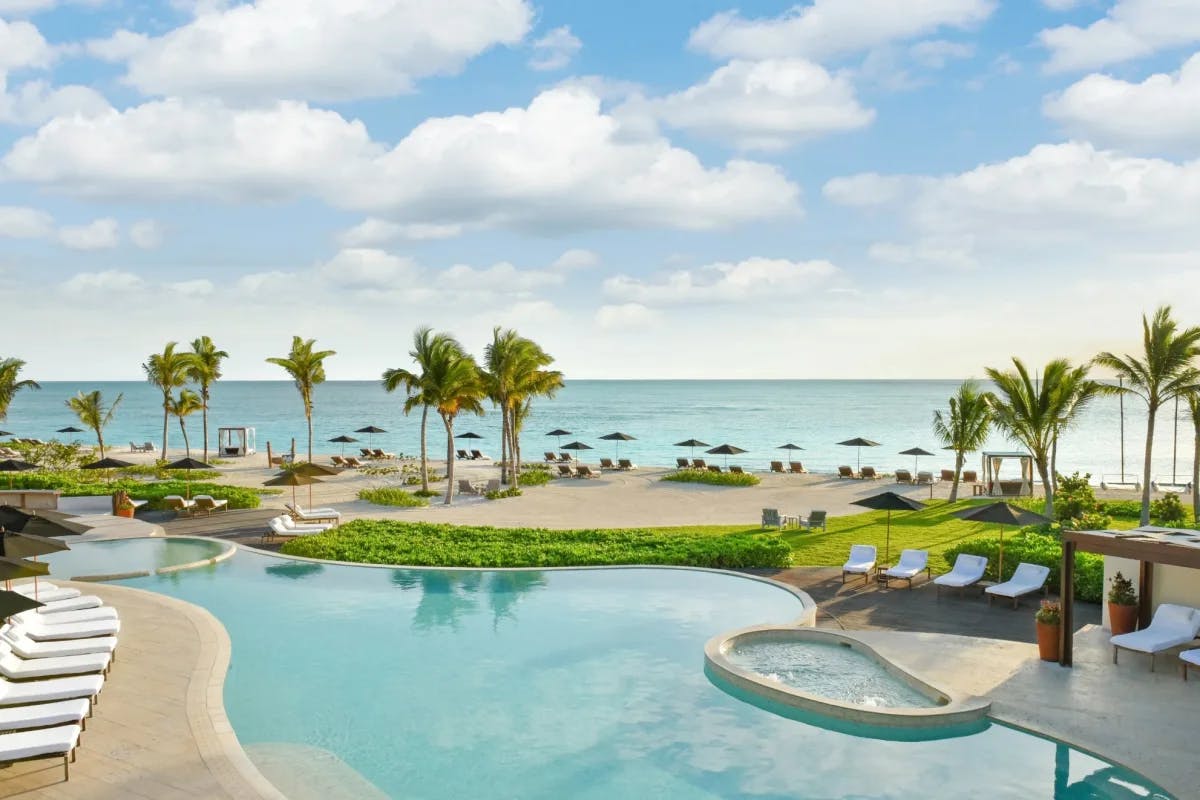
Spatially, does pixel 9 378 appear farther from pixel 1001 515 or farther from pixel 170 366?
pixel 1001 515

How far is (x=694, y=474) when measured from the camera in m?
36.9

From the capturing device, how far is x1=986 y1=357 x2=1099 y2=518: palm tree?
2611 centimetres

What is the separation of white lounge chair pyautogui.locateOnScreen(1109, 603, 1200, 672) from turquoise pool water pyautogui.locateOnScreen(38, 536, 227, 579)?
1854 cm

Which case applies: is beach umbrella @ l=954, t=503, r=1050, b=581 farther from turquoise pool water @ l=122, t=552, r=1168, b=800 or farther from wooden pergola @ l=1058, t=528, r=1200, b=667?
turquoise pool water @ l=122, t=552, r=1168, b=800

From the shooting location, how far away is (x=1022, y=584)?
1548 cm

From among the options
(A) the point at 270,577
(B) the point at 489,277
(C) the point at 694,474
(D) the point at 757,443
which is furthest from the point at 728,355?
(A) the point at 270,577

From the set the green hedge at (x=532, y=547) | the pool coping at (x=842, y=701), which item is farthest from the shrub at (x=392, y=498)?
the pool coping at (x=842, y=701)

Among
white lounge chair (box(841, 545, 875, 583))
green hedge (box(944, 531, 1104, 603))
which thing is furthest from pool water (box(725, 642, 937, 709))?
green hedge (box(944, 531, 1104, 603))

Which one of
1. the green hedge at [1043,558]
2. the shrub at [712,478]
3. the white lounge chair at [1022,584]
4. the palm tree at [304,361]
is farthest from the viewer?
the palm tree at [304,361]

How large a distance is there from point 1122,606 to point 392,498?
22.7 meters

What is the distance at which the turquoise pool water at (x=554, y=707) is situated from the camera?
909 cm

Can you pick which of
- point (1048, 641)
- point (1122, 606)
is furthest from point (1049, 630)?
point (1122, 606)

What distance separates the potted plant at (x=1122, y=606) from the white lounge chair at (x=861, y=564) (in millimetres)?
4857

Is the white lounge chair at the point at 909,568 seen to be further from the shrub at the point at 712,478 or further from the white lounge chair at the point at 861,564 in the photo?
the shrub at the point at 712,478
